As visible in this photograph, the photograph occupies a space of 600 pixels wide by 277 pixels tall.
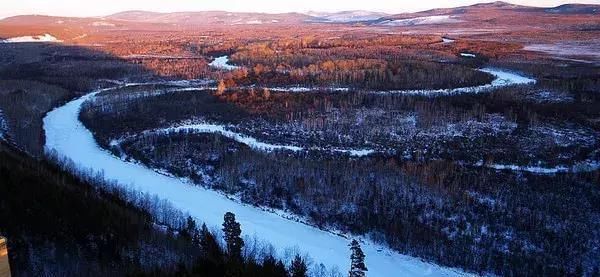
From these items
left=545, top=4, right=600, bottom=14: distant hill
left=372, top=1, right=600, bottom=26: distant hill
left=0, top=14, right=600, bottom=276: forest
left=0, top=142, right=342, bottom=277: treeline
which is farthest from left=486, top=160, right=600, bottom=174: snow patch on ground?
left=545, top=4, right=600, bottom=14: distant hill

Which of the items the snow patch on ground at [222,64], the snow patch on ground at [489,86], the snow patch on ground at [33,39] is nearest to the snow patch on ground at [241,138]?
the snow patch on ground at [489,86]

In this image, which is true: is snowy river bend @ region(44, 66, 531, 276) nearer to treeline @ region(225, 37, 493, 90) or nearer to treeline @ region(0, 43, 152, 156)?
treeline @ region(0, 43, 152, 156)

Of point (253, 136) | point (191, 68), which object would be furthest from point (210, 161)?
point (191, 68)

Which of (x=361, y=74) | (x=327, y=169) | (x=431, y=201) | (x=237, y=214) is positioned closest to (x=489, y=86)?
(x=361, y=74)

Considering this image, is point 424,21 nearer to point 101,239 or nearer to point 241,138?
point 241,138

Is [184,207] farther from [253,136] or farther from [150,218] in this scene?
[253,136]
